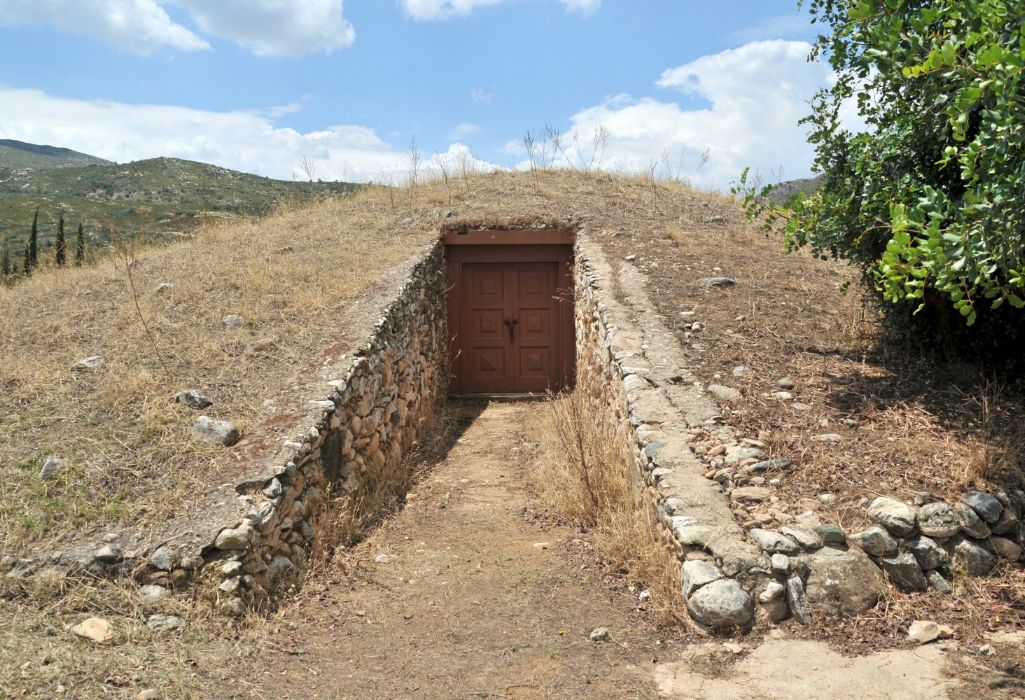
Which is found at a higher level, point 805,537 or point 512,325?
point 512,325

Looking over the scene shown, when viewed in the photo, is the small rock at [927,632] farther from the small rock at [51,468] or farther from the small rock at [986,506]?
the small rock at [51,468]

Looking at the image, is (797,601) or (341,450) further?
(341,450)

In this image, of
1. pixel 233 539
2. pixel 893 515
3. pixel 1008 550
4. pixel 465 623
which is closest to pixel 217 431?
pixel 233 539

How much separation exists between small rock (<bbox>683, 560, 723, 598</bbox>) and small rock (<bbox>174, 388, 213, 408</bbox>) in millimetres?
4172

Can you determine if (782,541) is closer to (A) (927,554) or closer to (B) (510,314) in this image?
(A) (927,554)

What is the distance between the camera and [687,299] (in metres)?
8.61

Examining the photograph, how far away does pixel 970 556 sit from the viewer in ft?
14.6

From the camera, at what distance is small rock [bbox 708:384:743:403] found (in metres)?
6.10

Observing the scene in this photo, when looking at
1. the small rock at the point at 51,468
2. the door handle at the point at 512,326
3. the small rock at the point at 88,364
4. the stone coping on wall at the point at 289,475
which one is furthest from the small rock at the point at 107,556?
the door handle at the point at 512,326

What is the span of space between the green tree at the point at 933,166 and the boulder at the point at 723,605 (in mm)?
2010

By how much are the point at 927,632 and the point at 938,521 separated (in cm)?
82

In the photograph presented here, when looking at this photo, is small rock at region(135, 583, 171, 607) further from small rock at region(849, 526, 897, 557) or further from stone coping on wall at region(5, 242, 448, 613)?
small rock at region(849, 526, 897, 557)

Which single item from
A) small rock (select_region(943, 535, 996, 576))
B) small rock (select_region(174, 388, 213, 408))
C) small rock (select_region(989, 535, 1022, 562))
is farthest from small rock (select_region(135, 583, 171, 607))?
small rock (select_region(989, 535, 1022, 562))

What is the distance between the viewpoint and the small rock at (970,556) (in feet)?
14.6
